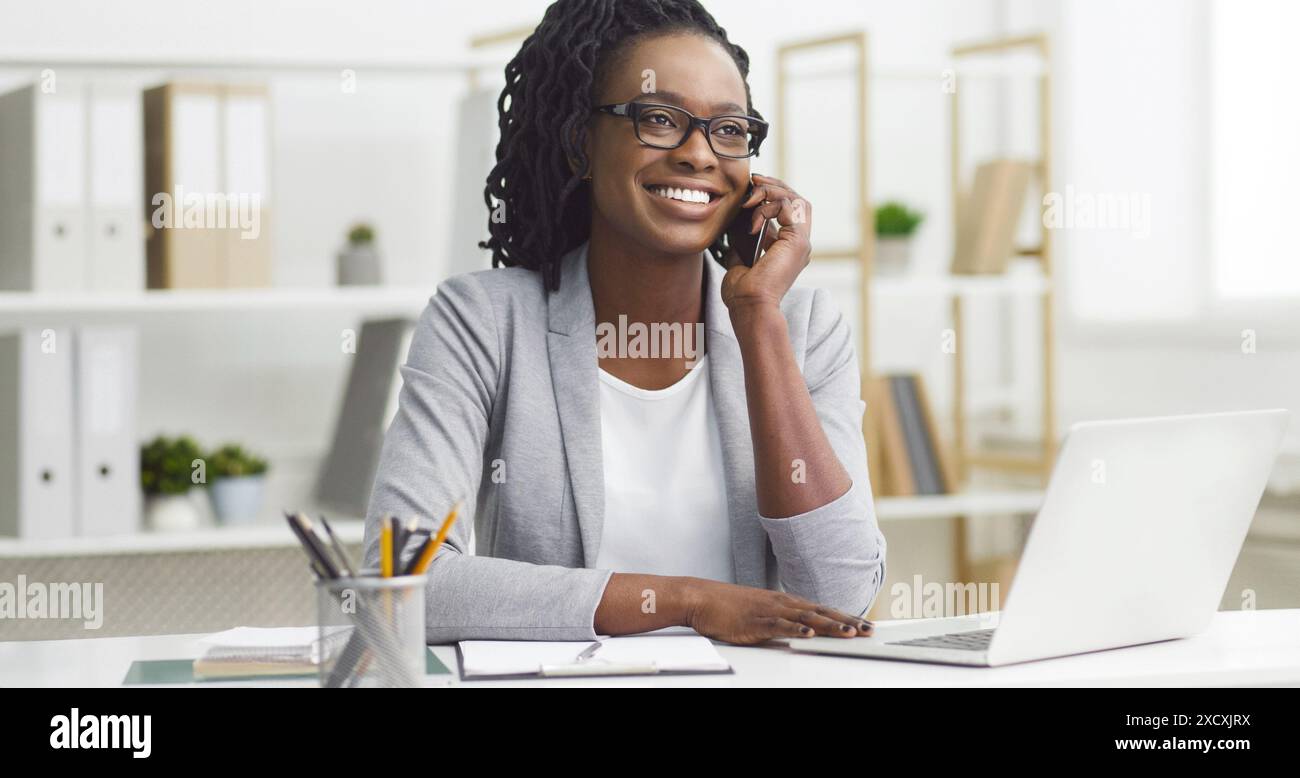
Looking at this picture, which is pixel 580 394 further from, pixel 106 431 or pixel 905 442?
pixel 905 442

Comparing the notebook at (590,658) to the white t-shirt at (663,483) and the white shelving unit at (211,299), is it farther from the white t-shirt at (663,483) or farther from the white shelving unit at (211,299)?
the white shelving unit at (211,299)

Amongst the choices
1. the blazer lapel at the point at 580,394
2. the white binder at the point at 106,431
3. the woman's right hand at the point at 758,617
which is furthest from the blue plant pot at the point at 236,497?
the woman's right hand at the point at 758,617

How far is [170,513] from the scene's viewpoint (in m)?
2.31

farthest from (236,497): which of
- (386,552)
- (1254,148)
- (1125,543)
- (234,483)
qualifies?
(1254,148)

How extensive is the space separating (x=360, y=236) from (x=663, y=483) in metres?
1.24

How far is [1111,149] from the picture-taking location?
114 inches

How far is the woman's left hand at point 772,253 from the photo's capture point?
1436 mm

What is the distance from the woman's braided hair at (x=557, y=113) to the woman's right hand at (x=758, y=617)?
1.60 ft

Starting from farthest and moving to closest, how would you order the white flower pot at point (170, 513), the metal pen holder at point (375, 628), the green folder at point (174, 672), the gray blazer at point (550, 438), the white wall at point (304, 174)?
the white wall at point (304, 174) < the white flower pot at point (170, 513) < the gray blazer at point (550, 438) < the green folder at point (174, 672) < the metal pen holder at point (375, 628)

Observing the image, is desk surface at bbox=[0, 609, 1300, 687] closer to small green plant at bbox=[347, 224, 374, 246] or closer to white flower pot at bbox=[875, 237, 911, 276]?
small green plant at bbox=[347, 224, 374, 246]

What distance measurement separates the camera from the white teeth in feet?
4.80

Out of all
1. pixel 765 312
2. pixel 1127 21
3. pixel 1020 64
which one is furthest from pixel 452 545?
pixel 1127 21

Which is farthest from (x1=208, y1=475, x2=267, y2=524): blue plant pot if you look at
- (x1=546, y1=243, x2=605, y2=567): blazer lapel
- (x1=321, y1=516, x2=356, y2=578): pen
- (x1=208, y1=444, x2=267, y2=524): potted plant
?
(x1=321, y1=516, x2=356, y2=578): pen
